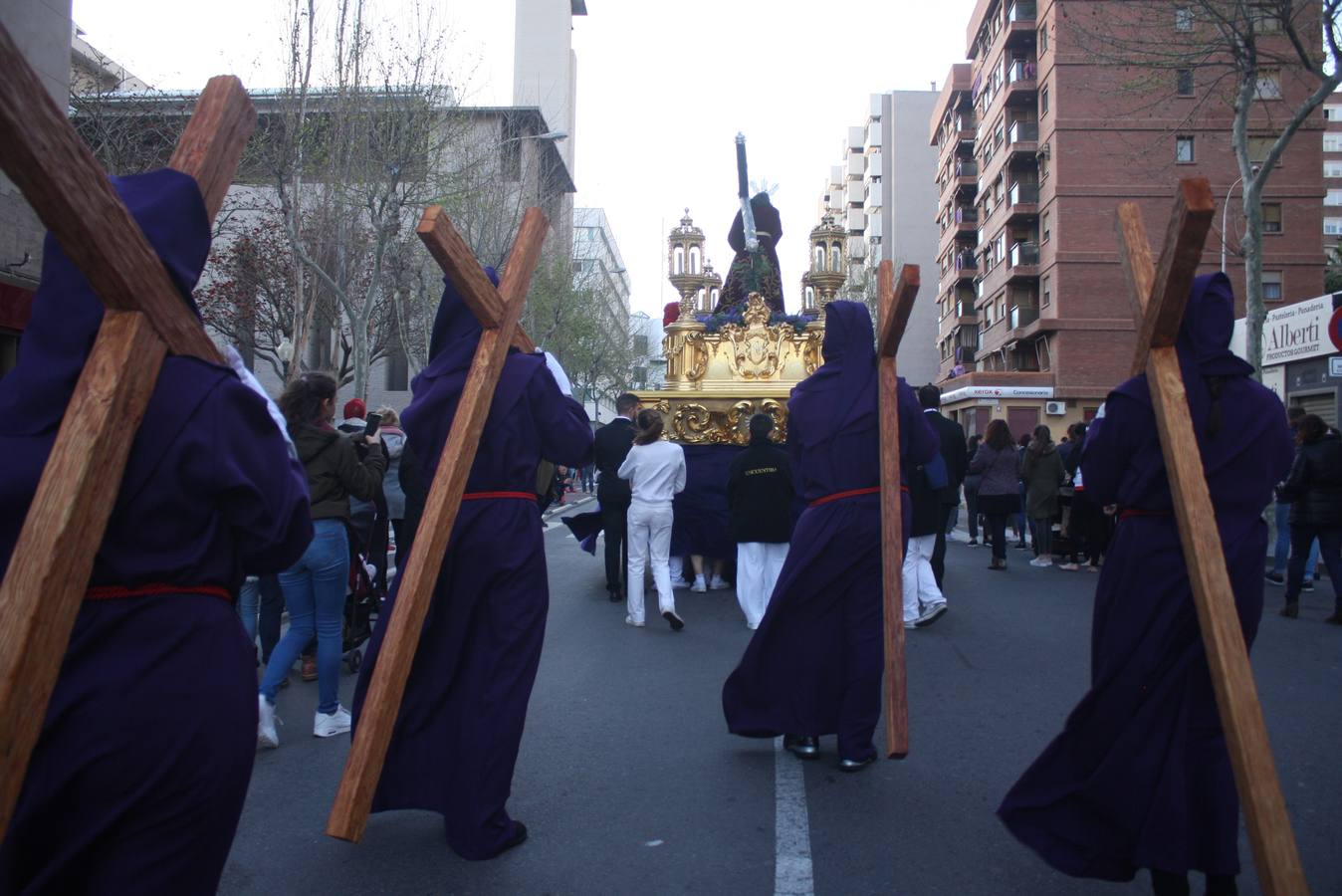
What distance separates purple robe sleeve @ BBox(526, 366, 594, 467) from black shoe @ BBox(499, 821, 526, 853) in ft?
4.52

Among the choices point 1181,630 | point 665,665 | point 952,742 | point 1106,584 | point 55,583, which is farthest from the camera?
point 665,665

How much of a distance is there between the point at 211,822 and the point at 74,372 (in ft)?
3.11

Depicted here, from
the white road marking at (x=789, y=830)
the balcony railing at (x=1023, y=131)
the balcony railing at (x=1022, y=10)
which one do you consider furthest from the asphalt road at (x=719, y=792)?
the balcony railing at (x=1022, y=10)

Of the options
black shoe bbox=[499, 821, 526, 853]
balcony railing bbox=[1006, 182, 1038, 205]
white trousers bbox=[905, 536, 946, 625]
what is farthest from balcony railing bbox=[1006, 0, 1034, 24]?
black shoe bbox=[499, 821, 526, 853]

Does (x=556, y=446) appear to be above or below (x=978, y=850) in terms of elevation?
above

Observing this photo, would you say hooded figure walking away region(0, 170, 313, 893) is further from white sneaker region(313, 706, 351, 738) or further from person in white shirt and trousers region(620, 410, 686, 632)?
person in white shirt and trousers region(620, 410, 686, 632)

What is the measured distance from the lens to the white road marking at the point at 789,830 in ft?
12.0

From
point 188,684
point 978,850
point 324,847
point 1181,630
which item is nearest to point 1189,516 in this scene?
point 1181,630

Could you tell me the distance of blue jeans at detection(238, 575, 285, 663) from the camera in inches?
249

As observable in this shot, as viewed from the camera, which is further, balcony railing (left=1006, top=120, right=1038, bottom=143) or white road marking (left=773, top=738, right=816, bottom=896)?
balcony railing (left=1006, top=120, right=1038, bottom=143)

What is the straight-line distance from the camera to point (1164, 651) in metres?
3.30

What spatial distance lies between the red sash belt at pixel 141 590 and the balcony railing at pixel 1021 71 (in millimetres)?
48953

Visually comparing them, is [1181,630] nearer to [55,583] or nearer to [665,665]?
[55,583]

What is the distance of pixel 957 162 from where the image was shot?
192ft
